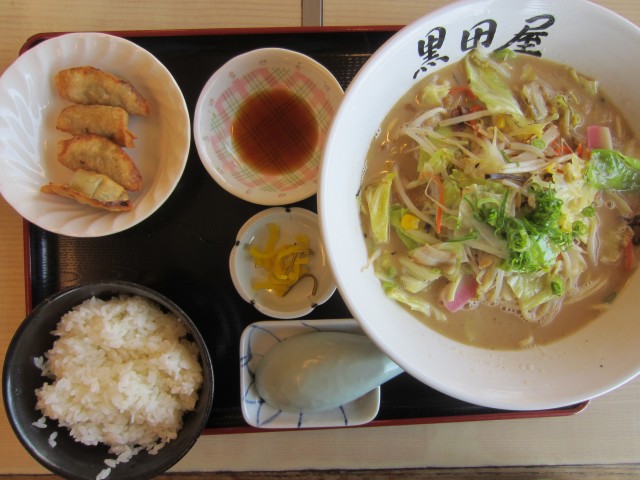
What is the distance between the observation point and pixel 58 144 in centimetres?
184

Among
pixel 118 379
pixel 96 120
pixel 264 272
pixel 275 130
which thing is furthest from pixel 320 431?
pixel 96 120

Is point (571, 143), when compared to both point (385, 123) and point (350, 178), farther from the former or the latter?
point (350, 178)

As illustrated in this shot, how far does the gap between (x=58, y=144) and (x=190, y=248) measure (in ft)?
2.09

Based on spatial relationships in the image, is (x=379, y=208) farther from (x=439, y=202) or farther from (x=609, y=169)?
(x=609, y=169)

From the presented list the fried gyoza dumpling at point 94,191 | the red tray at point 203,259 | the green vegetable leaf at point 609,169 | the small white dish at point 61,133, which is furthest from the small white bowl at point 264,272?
the green vegetable leaf at point 609,169

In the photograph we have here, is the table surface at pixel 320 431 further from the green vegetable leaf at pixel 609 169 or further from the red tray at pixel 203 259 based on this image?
the green vegetable leaf at pixel 609 169

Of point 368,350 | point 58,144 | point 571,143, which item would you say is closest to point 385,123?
point 571,143

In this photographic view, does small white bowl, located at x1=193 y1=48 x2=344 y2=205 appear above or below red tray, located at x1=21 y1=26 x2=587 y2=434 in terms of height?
Answer: above

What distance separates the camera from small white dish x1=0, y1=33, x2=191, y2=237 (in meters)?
1.71

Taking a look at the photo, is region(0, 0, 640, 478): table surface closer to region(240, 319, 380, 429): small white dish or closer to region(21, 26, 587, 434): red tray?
region(21, 26, 587, 434): red tray

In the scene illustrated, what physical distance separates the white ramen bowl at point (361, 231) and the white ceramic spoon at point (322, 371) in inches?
9.6

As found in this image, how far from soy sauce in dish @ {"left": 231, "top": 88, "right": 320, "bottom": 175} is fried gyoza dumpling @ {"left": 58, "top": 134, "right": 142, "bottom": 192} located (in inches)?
16.5

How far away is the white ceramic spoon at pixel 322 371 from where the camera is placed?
1603mm

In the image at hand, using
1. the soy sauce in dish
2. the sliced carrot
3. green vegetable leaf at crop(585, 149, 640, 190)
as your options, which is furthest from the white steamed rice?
green vegetable leaf at crop(585, 149, 640, 190)
